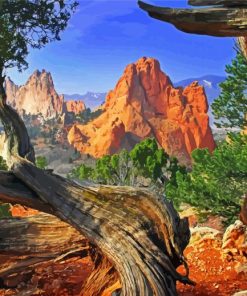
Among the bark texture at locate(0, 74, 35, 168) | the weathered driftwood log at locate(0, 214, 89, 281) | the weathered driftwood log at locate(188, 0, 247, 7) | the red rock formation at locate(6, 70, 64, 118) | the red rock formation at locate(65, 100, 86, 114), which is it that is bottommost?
the weathered driftwood log at locate(0, 214, 89, 281)

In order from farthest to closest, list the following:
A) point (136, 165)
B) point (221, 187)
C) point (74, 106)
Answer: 1. point (74, 106)
2. point (136, 165)
3. point (221, 187)

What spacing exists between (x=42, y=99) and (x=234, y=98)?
153 m

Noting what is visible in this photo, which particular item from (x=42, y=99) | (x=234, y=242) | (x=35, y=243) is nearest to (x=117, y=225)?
(x=35, y=243)

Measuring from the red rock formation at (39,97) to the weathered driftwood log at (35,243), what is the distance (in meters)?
149

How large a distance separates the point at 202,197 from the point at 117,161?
17189 millimetres

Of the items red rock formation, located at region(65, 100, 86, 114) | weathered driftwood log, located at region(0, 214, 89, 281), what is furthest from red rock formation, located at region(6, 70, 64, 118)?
weathered driftwood log, located at region(0, 214, 89, 281)

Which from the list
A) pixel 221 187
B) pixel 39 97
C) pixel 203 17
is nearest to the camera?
pixel 203 17

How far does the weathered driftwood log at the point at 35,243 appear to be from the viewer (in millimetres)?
6207

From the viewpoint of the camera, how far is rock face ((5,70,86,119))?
155738 millimetres

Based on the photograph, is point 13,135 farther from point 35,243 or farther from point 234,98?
point 234,98

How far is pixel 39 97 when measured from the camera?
16575 cm

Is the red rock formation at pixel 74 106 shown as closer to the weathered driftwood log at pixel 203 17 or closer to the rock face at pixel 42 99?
the rock face at pixel 42 99

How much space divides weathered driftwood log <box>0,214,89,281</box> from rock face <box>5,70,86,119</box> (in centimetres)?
14715

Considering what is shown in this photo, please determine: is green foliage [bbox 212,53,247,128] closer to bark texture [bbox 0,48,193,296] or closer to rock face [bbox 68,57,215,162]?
bark texture [bbox 0,48,193,296]
